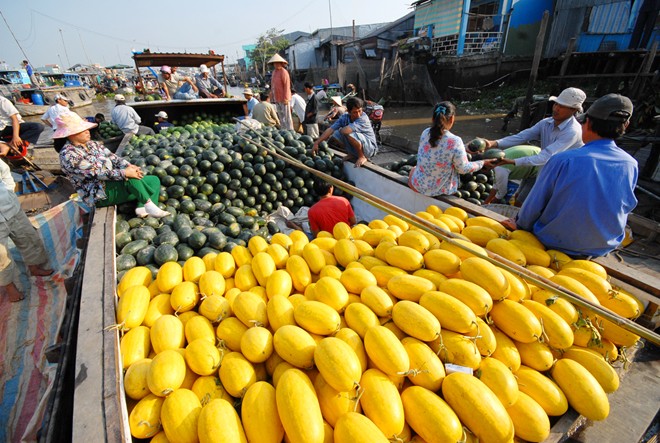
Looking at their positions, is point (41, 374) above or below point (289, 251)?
below

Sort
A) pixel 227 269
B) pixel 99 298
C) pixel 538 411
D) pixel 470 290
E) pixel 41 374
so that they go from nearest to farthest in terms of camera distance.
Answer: pixel 538 411
pixel 470 290
pixel 99 298
pixel 227 269
pixel 41 374

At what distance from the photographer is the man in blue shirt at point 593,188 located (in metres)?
2.32

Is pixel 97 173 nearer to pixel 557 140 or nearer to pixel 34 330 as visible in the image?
pixel 34 330

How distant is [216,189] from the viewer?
16.4 feet

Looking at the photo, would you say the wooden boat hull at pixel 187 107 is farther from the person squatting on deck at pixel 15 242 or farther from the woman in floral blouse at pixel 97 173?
the woman in floral blouse at pixel 97 173

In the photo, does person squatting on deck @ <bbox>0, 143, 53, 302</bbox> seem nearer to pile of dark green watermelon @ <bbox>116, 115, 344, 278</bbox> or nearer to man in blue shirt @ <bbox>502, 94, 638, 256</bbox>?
pile of dark green watermelon @ <bbox>116, 115, 344, 278</bbox>

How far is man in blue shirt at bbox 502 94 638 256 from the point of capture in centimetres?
232

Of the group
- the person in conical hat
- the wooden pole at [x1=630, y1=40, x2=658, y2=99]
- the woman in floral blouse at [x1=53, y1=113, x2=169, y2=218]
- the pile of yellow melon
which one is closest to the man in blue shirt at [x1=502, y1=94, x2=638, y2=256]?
the pile of yellow melon

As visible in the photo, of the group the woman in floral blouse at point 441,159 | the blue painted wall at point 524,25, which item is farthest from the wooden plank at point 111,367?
the blue painted wall at point 524,25

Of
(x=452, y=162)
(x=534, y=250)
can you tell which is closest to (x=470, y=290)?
(x=534, y=250)

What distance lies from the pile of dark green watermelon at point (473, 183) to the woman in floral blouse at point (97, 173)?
164 inches

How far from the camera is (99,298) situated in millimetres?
2311

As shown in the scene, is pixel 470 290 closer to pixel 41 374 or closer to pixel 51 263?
pixel 41 374

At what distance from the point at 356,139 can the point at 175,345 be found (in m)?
4.77
